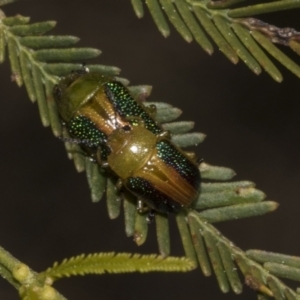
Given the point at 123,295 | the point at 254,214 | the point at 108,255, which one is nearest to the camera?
the point at 108,255

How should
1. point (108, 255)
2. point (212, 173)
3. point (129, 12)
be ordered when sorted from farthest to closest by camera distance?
point (129, 12) < point (212, 173) < point (108, 255)

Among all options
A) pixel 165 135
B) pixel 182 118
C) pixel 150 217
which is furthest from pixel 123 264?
pixel 182 118

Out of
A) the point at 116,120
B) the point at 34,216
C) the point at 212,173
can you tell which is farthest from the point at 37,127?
the point at 212,173

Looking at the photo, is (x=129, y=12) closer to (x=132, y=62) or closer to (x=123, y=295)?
(x=132, y=62)

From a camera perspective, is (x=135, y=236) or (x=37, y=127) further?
(x=37, y=127)

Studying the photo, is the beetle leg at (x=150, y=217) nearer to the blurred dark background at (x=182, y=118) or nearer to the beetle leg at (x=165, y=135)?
the beetle leg at (x=165, y=135)

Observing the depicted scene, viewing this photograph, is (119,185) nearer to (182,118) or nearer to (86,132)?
(86,132)
